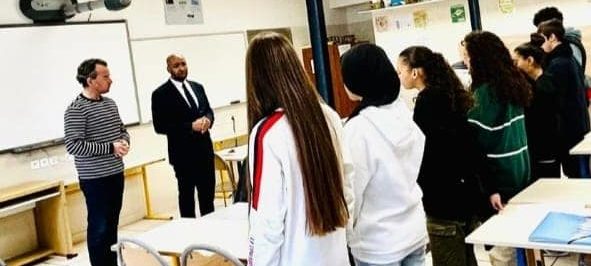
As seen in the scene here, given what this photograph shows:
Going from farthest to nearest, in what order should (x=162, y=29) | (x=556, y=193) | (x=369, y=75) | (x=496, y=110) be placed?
(x=162, y=29) → (x=556, y=193) → (x=496, y=110) → (x=369, y=75)

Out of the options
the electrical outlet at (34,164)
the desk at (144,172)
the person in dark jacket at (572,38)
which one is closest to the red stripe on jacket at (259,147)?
the person in dark jacket at (572,38)

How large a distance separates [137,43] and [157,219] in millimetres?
1908

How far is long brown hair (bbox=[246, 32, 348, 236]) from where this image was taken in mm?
1549

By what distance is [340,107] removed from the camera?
8805mm

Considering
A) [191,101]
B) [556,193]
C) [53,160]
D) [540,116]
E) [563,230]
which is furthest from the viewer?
[53,160]

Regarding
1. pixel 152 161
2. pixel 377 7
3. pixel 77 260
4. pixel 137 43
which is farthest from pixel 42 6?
pixel 377 7

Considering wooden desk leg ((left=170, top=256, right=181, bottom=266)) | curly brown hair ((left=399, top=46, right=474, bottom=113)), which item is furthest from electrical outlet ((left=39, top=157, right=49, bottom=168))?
curly brown hair ((left=399, top=46, right=474, bottom=113))

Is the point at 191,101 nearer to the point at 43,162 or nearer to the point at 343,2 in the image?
the point at 43,162

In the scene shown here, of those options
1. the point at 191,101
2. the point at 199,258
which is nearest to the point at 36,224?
the point at 191,101

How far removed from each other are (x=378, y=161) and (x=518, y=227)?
74 centimetres

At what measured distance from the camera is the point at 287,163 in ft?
5.04

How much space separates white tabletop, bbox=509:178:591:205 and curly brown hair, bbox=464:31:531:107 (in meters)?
0.42

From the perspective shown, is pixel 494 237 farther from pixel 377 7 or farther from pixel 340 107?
pixel 340 107

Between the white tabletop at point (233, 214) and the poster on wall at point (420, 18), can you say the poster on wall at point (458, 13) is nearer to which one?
the poster on wall at point (420, 18)
